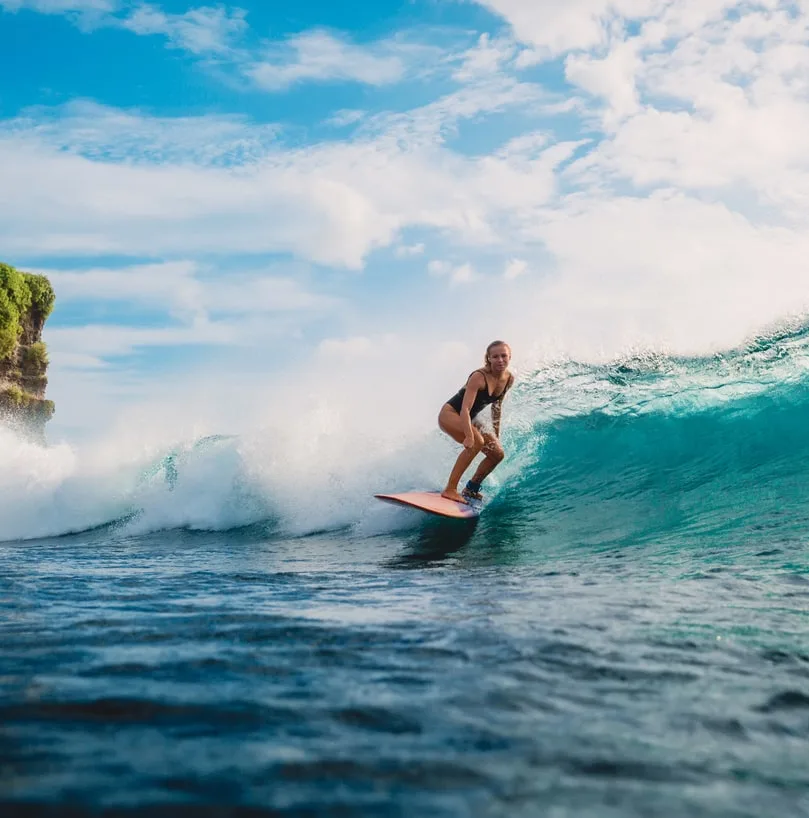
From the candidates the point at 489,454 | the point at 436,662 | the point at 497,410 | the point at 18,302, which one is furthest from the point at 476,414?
the point at 18,302

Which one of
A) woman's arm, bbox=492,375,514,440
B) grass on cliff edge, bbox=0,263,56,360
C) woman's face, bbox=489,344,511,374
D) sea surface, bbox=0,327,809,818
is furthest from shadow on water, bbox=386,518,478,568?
grass on cliff edge, bbox=0,263,56,360

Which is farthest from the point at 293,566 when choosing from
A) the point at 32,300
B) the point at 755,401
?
the point at 32,300

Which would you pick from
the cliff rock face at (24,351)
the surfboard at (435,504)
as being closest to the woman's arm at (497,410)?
the surfboard at (435,504)

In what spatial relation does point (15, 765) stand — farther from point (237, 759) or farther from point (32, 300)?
point (32, 300)

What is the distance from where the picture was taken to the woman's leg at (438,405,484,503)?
8.30m

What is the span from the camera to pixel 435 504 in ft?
27.3

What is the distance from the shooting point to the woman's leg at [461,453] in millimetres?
8297

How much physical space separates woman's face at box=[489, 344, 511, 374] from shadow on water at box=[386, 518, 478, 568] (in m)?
1.87

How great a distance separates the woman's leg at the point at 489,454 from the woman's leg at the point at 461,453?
110 millimetres

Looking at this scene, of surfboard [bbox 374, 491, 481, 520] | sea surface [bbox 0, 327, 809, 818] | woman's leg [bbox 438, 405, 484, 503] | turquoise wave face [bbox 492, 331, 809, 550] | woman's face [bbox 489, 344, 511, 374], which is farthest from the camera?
woman's leg [bbox 438, 405, 484, 503]

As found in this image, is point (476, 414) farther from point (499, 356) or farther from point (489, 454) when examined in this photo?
point (499, 356)

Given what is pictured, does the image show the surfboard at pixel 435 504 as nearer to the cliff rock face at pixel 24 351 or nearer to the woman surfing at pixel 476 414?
the woman surfing at pixel 476 414

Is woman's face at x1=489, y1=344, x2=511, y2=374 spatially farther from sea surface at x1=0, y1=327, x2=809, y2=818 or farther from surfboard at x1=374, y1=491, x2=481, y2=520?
sea surface at x1=0, y1=327, x2=809, y2=818

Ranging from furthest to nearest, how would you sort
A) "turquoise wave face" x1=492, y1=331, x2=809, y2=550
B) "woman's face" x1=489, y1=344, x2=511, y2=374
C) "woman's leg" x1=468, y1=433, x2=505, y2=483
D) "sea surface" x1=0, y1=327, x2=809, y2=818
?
"woman's leg" x1=468, y1=433, x2=505, y2=483
"woman's face" x1=489, y1=344, x2=511, y2=374
"turquoise wave face" x1=492, y1=331, x2=809, y2=550
"sea surface" x1=0, y1=327, x2=809, y2=818
